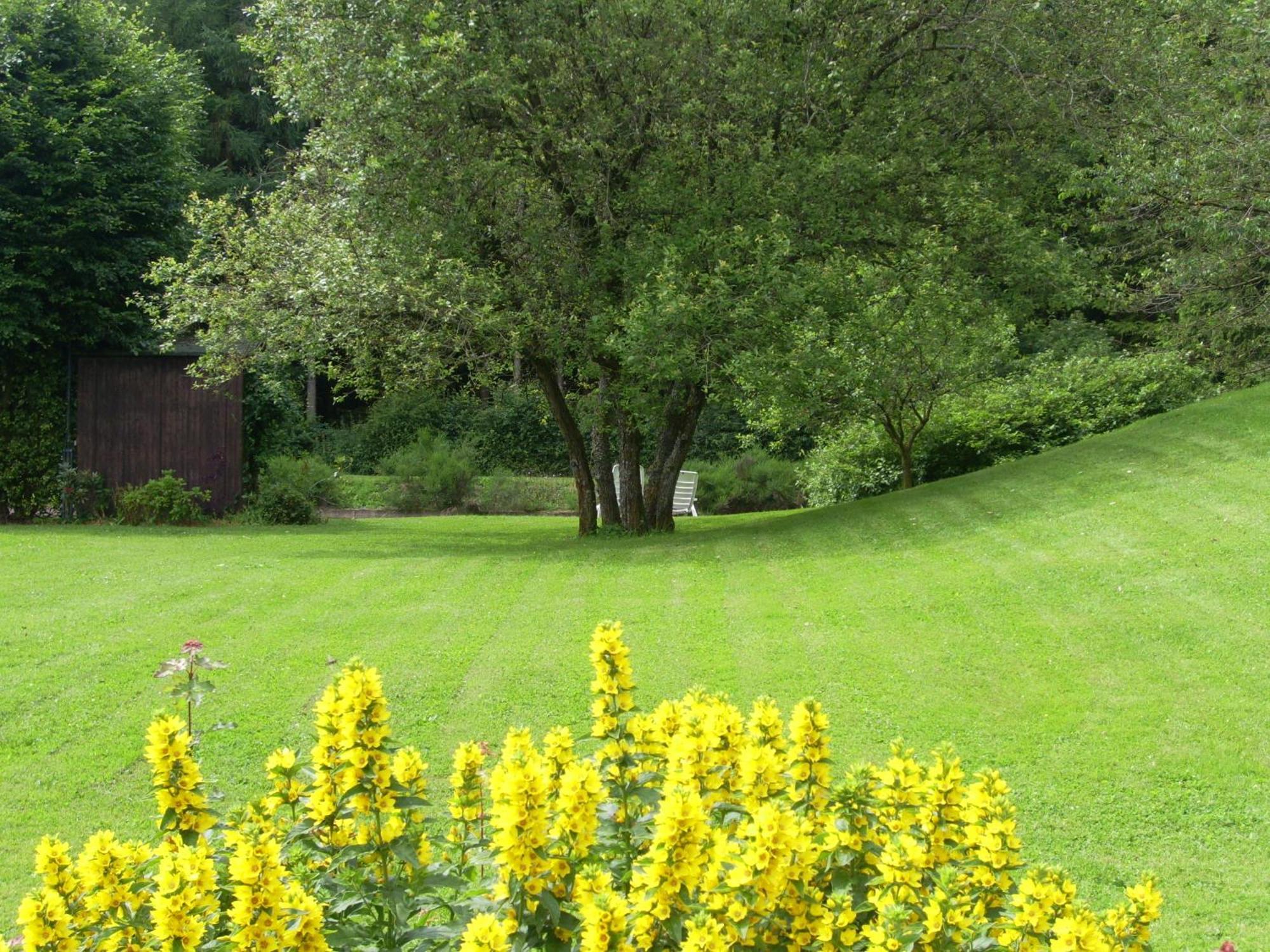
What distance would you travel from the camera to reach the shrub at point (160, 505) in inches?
617

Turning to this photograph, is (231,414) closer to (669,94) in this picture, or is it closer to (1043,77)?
(669,94)

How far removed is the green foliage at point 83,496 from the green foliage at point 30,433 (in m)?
0.28

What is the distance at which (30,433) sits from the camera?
1638cm

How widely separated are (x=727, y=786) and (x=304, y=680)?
447 centimetres

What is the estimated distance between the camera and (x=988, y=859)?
2.39m

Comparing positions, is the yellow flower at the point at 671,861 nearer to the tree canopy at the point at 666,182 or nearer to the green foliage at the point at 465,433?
the tree canopy at the point at 666,182

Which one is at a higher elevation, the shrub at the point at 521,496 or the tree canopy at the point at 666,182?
the tree canopy at the point at 666,182

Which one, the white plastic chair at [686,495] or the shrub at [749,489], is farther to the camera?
the shrub at [749,489]

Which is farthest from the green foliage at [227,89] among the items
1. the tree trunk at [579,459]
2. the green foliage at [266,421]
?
the tree trunk at [579,459]

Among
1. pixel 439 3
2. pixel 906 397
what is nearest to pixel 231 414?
pixel 439 3

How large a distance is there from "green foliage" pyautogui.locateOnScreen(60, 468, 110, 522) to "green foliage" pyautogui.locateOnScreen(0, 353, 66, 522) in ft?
0.92

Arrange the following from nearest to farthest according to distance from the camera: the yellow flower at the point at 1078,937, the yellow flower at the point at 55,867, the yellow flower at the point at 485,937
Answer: the yellow flower at the point at 1078,937 → the yellow flower at the point at 485,937 → the yellow flower at the point at 55,867

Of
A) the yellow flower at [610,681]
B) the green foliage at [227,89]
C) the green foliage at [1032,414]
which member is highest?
the green foliage at [227,89]

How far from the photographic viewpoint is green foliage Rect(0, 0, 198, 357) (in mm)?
15820
